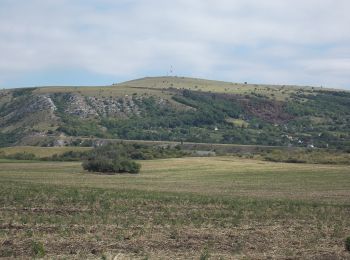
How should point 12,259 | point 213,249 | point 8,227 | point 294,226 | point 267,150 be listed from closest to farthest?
1. point 12,259
2. point 213,249
3. point 8,227
4. point 294,226
5. point 267,150

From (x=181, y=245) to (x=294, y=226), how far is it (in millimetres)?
7484

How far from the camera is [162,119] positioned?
174375 mm

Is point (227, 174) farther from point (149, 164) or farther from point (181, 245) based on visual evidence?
point (181, 245)

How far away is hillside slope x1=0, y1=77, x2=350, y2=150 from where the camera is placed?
15088cm

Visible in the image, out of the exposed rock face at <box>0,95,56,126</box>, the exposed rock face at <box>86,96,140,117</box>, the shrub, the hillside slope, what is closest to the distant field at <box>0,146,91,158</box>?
the hillside slope

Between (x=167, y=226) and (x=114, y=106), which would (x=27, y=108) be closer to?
(x=114, y=106)

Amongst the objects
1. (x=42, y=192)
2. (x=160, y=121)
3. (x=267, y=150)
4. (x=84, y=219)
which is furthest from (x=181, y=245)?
(x=160, y=121)

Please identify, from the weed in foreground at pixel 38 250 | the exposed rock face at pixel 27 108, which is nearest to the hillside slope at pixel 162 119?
the exposed rock face at pixel 27 108

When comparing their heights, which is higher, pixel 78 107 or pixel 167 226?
pixel 78 107

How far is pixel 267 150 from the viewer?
12231 centimetres

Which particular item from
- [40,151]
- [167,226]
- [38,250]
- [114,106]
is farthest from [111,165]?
[114,106]

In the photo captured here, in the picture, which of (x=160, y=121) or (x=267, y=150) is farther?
(x=160, y=121)

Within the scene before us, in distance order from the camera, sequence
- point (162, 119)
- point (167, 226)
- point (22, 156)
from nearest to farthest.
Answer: point (167, 226)
point (22, 156)
point (162, 119)

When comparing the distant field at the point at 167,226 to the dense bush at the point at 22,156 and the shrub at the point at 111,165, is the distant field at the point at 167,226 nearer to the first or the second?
the shrub at the point at 111,165
